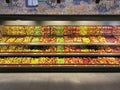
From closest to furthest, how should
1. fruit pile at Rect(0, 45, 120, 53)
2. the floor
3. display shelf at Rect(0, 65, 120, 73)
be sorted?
the floor
display shelf at Rect(0, 65, 120, 73)
fruit pile at Rect(0, 45, 120, 53)

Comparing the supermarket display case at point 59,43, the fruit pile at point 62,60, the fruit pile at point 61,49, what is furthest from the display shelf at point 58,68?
the fruit pile at point 61,49

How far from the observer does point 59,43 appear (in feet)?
20.6

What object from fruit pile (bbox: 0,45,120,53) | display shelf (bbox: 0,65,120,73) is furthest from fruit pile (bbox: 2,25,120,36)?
display shelf (bbox: 0,65,120,73)

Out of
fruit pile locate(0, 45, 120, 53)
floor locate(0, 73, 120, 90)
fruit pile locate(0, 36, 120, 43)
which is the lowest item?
floor locate(0, 73, 120, 90)

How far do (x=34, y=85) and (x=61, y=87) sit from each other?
0.67 metres

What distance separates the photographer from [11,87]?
530cm

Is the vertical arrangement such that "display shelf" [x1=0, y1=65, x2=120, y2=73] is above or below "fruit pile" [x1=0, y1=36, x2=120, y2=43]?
below

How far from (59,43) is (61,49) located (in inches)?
11.6

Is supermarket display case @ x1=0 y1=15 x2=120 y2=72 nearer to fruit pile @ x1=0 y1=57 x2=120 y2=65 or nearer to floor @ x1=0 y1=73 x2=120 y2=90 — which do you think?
fruit pile @ x1=0 y1=57 x2=120 y2=65

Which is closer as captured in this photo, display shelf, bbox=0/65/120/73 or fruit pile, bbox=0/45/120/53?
display shelf, bbox=0/65/120/73

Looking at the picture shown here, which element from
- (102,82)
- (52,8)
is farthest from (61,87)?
(52,8)

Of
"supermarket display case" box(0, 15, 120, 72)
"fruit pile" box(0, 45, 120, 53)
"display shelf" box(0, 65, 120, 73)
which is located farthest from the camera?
"fruit pile" box(0, 45, 120, 53)

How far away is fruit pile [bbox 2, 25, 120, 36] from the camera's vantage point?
6.56m

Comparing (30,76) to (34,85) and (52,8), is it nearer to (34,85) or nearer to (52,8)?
(34,85)
